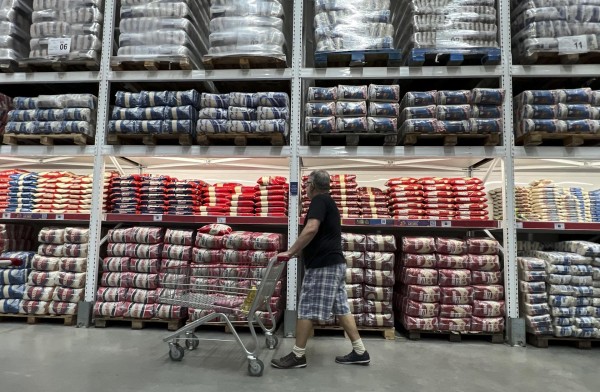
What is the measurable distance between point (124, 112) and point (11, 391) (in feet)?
12.6

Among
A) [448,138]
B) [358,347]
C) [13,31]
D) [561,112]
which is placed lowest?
[358,347]

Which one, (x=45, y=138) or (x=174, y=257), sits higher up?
(x=45, y=138)

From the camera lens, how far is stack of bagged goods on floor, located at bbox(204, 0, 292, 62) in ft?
18.4

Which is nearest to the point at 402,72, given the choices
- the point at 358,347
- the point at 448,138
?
the point at 448,138

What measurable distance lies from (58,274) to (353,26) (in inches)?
227

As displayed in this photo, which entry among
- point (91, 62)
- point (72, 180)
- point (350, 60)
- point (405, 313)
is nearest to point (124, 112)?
point (91, 62)

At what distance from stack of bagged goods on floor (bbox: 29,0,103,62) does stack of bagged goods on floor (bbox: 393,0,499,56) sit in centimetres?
494

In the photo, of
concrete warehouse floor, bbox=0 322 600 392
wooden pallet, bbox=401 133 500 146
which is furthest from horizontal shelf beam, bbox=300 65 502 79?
concrete warehouse floor, bbox=0 322 600 392

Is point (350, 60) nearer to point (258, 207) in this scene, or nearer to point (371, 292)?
point (258, 207)

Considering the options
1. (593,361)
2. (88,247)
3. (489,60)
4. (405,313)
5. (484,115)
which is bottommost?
(593,361)

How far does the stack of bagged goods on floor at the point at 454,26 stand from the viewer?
546cm

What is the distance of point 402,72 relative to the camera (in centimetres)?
561

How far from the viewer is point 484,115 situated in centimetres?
533

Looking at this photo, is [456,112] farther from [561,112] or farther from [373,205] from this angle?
[373,205]
